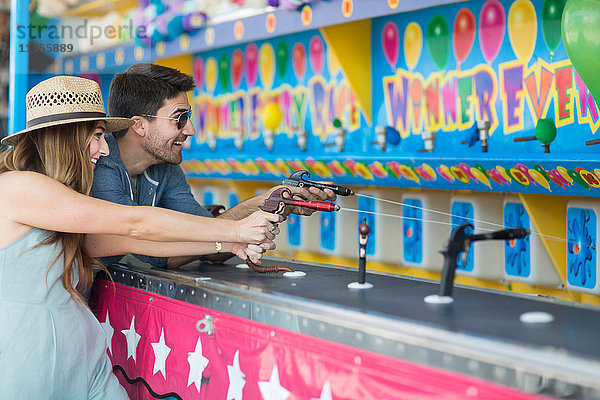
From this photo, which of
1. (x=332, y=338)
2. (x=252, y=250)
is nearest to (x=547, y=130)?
(x=252, y=250)

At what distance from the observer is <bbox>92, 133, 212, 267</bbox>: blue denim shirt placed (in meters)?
2.42

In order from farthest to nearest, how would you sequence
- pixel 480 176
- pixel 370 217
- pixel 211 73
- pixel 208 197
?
pixel 208 197, pixel 211 73, pixel 370 217, pixel 480 176

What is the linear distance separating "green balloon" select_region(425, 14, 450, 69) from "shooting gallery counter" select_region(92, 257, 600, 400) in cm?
175

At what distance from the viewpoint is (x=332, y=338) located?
5.43 feet

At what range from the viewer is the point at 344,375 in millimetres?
1588

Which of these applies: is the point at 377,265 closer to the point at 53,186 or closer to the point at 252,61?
the point at 252,61

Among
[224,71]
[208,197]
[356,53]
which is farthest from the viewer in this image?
[208,197]

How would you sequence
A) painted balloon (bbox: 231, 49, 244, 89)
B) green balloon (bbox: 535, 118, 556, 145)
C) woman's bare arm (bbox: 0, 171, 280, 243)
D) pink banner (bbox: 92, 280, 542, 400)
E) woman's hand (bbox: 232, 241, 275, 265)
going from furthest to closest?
painted balloon (bbox: 231, 49, 244, 89) < green balloon (bbox: 535, 118, 556, 145) < woman's hand (bbox: 232, 241, 275, 265) < woman's bare arm (bbox: 0, 171, 280, 243) < pink banner (bbox: 92, 280, 542, 400)

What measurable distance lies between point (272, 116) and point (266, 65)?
A: 52cm

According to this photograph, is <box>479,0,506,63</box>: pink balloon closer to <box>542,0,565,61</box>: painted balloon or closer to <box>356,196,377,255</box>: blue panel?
<box>542,0,565,61</box>: painted balloon

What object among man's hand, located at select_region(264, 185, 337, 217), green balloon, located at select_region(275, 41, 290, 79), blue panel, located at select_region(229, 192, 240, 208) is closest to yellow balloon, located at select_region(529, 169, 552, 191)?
man's hand, located at select_region(264, 185, 337, 217)

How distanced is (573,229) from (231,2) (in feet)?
8.37

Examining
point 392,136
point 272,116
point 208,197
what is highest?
point 272,116

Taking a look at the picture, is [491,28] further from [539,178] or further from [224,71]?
[224,71]
